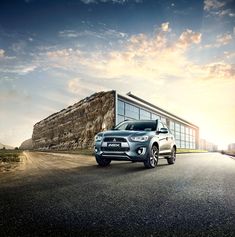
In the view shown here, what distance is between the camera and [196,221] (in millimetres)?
3127

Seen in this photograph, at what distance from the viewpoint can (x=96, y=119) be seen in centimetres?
4088

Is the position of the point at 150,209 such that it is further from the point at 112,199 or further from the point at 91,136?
the point at 91,136

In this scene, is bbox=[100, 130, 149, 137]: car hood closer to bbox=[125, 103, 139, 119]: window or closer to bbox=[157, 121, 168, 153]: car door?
bbox=[157, 121, 168, 153]: car door

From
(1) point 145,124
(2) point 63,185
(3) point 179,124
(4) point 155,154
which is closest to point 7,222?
(2) point 63,185

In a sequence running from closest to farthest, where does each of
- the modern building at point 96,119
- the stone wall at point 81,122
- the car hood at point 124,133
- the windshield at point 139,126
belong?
the car hood at point 124,133 < the windshield at point 139,126 < the modern building at point 96,119 < the stone wall at point 81,122

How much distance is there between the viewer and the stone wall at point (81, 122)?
1491 inches

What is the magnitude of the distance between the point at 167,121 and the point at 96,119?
18911 mm

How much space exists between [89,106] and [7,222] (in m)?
41.8

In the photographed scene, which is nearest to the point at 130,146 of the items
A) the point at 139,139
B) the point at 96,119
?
the point at 139,139

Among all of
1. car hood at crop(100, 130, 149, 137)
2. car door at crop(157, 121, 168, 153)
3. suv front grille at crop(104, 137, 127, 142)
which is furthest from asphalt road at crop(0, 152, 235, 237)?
car door at crop(157, 121, 168, 153)

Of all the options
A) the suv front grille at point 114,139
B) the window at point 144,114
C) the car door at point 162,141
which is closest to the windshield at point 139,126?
the car door at point 162,141

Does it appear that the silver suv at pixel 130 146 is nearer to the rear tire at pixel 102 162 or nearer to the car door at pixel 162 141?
the rear tire at pixel 102 162

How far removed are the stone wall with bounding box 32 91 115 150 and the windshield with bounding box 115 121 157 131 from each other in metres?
24.0

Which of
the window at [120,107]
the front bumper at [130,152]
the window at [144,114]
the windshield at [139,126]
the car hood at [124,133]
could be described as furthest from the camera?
the window at [144,114]
